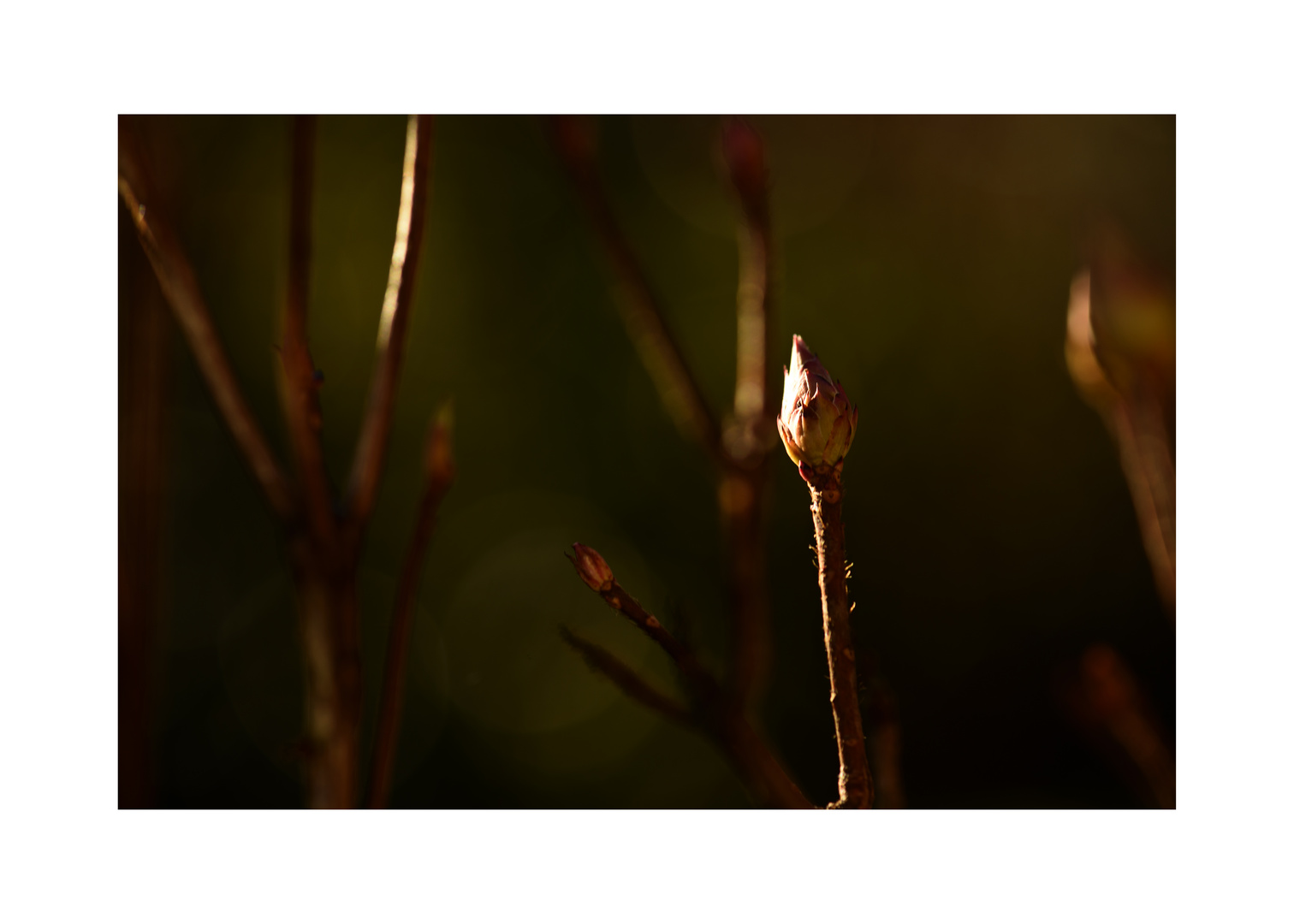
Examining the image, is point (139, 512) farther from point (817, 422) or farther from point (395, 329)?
Result: point (817, 422)

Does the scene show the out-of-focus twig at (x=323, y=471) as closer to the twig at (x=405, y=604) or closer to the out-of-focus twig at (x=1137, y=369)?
the twig at (x=405, y=604)

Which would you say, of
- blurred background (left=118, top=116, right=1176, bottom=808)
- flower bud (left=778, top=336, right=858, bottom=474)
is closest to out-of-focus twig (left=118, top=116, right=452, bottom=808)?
flower bud (left=778, top=336, right=858, bottom=474)

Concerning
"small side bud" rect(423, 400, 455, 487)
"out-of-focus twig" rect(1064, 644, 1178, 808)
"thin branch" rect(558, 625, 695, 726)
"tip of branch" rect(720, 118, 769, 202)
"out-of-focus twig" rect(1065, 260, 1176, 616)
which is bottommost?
"out-of-focus twig" rect(1064, 644, 1178, 808)

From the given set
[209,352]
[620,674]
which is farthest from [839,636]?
[209,352]

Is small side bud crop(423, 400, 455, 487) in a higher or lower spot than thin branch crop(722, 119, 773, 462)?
lower

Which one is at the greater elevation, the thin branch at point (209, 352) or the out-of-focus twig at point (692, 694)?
the thin branch at point (209, 352)

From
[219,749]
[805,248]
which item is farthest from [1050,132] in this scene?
[219,749]

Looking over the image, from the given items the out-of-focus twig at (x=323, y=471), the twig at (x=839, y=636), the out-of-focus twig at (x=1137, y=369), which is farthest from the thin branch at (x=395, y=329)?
the out-of-focus twig at (x=1137, y=369)

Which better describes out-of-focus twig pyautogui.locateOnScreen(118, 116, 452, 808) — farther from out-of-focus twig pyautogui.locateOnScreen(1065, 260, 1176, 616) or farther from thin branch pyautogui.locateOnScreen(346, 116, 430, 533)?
out-of-focus twig pyautogui.locateOnScreen(1065, 260, 1176, 616)
